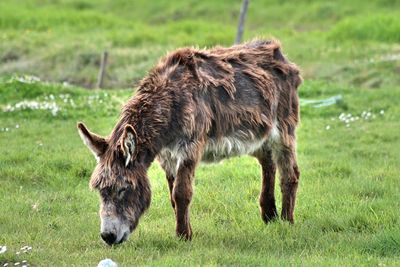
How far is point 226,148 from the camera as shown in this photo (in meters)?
8.11

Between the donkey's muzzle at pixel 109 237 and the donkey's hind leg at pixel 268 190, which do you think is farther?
the donkey's hind leg at pixel 268 190

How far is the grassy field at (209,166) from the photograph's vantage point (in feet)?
24.9

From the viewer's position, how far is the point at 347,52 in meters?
23.9

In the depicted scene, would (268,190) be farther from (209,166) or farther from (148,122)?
(209,166)

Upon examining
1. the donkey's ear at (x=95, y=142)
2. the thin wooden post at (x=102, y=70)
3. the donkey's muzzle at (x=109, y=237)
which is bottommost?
the thin wooden post at (x=102, y=70)

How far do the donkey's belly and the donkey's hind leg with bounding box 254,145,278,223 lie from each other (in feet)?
1.90

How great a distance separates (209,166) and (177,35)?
16787mm

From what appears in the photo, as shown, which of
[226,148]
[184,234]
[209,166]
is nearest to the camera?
[184,234]

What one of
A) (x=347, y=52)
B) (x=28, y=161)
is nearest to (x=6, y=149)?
(x=28, y=161)

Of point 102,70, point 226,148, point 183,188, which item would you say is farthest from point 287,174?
point 102,70

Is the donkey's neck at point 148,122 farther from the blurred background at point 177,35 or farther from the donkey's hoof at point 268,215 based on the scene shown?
the blurred background at point 177,35

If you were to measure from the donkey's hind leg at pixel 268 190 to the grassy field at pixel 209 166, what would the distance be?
146 mm

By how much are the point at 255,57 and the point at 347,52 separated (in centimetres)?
1555

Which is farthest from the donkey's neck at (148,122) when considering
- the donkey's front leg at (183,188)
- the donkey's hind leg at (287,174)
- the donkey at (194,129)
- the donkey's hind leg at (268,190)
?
the donkey's hind leg at (287,174)
